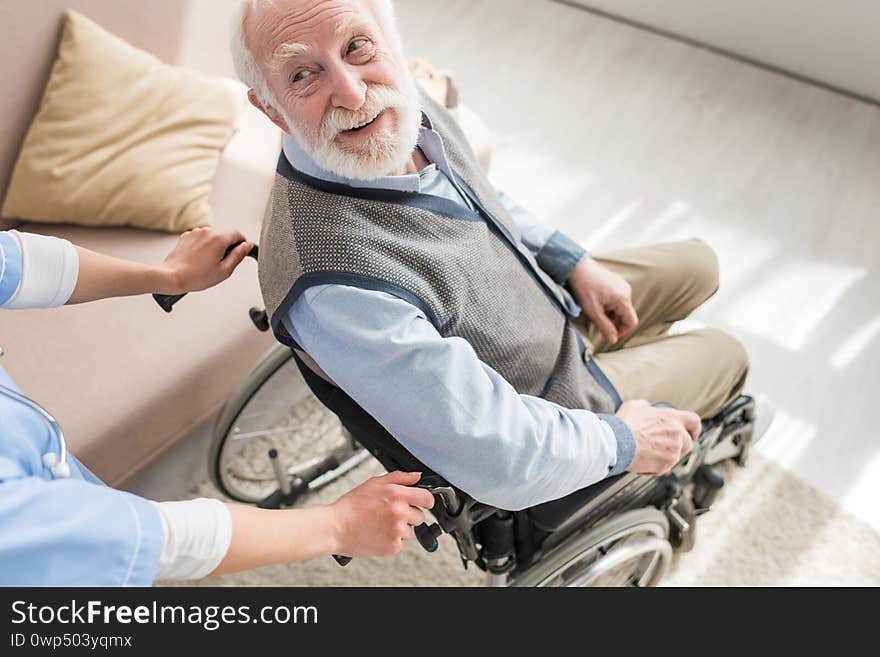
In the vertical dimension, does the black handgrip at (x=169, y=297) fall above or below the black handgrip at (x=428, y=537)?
above

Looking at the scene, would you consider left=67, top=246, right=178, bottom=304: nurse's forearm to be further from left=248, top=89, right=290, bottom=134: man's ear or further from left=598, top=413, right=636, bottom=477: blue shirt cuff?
left=598, top=413, right=636, bottom=477: blue shirt cuff

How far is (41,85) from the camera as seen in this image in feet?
6.00

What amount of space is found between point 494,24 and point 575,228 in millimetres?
1260

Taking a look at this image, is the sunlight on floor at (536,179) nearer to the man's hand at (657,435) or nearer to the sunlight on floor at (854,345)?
the sunlight on floor at (854,345)

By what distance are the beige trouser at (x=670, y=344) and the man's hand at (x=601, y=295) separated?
5 cm

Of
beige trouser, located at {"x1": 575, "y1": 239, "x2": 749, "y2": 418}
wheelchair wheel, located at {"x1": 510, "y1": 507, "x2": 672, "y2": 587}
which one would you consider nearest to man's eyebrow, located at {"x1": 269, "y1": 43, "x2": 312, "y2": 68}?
beige trouser, located at {"x1": 575, "y1": 239, "x2": 749, "y2": 418}

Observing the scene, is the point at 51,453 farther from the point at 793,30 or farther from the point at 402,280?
the point at 793,30

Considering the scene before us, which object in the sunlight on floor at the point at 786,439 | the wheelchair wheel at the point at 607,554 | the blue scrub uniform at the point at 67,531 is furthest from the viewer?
the sunlight on floor at the point at 786,439

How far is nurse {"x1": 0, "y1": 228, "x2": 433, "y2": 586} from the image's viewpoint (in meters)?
0.76

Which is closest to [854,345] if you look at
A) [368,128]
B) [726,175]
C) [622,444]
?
[726,175]

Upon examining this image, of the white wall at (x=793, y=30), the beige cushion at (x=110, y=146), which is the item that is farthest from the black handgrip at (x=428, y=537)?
the white wall at (x=793, y=30)

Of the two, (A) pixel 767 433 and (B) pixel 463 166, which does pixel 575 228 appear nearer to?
(A) pixel 767 433
